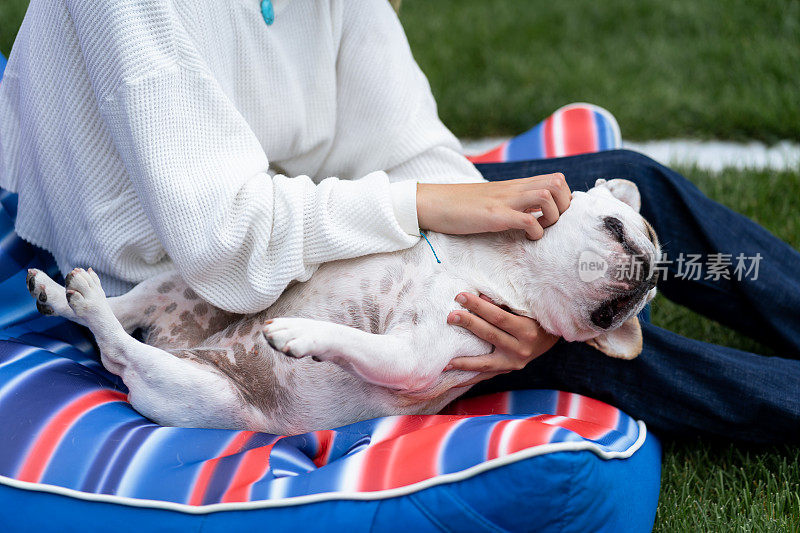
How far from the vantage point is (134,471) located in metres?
1.43

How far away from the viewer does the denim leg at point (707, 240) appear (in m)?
2.09

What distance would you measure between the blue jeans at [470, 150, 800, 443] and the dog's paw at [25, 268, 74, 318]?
1.00 metres

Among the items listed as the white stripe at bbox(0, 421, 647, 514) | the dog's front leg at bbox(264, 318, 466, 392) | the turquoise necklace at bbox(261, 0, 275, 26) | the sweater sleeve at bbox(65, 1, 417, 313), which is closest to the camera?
the white stripe at bbox(0, 421, 647, 514)

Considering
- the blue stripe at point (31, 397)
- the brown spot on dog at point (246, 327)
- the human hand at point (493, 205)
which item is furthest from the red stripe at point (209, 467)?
the human hand at point (493, 205)

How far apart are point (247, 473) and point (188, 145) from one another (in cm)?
66

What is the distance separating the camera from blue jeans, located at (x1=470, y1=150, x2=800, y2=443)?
194 centimetres

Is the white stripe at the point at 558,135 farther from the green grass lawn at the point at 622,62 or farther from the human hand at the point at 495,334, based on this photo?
the green grass lawn at the point at 622,62

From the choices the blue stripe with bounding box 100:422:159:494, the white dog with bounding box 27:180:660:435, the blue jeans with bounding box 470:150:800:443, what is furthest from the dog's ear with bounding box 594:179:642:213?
the blue stripe with bounding box 100:422:159:494

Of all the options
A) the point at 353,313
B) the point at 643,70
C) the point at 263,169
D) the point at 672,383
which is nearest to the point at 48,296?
the point at 263,169

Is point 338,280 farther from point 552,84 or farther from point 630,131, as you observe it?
point 552,84

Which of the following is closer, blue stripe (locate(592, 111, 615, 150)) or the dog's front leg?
the dog's front leg

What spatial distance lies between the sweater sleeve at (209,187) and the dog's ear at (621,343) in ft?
1.70

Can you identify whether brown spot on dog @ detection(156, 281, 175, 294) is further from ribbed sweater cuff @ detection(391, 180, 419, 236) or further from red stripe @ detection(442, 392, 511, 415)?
red stripe @ detection(442, 392, 511, 415)

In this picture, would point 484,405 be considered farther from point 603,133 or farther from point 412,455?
point 603,133
